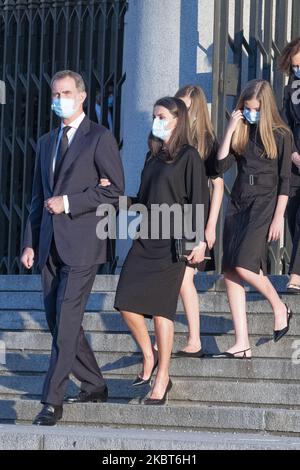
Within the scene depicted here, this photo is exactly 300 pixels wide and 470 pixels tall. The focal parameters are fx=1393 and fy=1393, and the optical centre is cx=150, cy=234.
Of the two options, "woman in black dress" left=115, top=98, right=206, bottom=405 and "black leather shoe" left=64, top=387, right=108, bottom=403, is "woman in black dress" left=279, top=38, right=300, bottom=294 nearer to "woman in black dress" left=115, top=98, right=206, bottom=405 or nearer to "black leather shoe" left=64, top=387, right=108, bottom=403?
"woman in black dress" left=115, top=98, right=206, bottom=405

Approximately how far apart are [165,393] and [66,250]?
1.02m

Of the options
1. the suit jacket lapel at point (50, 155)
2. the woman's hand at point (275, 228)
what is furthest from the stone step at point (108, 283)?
the suit jacket lapel at point (50, 155)

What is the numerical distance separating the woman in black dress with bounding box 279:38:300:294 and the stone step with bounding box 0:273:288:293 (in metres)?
0.45

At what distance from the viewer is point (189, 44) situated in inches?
454

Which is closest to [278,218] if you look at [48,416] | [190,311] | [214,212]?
[214,212]

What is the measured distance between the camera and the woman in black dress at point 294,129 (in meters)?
9.09

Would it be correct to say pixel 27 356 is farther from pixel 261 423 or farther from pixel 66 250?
pixel 261 423

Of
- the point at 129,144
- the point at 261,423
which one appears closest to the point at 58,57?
the point at 129,144

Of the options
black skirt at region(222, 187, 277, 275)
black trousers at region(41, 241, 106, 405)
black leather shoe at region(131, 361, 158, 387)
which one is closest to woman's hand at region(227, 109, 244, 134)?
black skirt at region(222, 187, 277, 275)

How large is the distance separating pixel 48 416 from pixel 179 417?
2.44ft

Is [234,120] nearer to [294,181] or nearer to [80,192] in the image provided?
[294,181]

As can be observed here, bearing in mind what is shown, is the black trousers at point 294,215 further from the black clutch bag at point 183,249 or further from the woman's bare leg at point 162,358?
the woman's bare leg at point 162,358

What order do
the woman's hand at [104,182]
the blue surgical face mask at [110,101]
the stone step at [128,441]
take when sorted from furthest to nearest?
the blue surgical face mask at [110,101], the woman's hand at [104,182], the stone step at [128,441]

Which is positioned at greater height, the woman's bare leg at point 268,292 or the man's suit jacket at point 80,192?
the man's suit jacket at point 80,192
